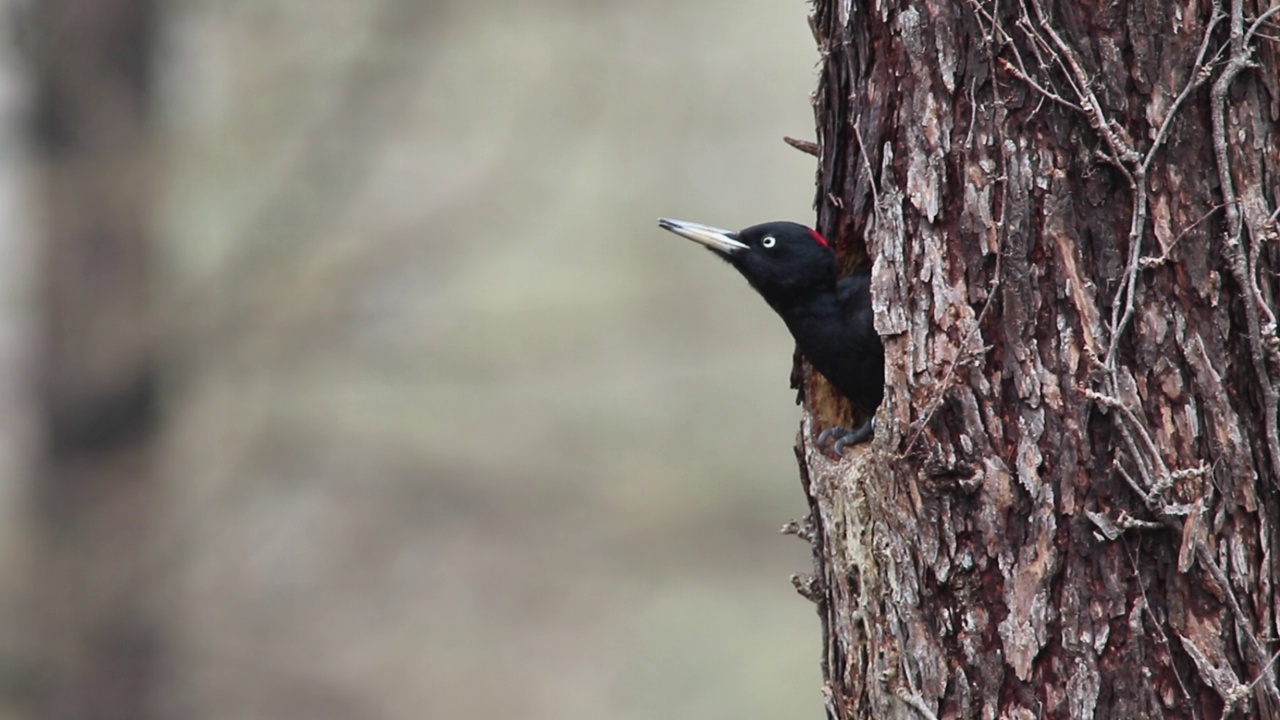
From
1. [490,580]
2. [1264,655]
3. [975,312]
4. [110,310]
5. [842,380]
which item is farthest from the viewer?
[490,580]

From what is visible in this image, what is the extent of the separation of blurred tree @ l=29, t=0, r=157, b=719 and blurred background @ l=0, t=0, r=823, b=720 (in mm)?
20

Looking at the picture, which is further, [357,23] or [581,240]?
[581,240]

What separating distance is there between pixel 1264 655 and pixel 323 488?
24.0 ft

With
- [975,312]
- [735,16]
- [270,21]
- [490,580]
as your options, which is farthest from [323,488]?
[975,312]

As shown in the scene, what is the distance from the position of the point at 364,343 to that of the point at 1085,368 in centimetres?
612

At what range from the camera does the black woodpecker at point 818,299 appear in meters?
3.61

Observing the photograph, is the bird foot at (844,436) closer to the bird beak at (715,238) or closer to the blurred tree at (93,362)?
the bird beak at (715,238)

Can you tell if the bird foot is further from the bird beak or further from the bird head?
the bird beak

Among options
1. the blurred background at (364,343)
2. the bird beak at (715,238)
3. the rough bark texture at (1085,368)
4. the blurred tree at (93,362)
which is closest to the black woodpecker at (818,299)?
the bird beak at (715,238)

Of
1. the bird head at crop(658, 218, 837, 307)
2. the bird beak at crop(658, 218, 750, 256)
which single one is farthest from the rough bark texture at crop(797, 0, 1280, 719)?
the bird beak at crop(658, 218, 750, 256)

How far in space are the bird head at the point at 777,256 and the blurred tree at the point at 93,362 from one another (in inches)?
195

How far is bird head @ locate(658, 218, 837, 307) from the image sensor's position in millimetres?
3871

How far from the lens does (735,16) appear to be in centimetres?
906

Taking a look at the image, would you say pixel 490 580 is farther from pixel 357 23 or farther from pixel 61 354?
pixel 357 23
